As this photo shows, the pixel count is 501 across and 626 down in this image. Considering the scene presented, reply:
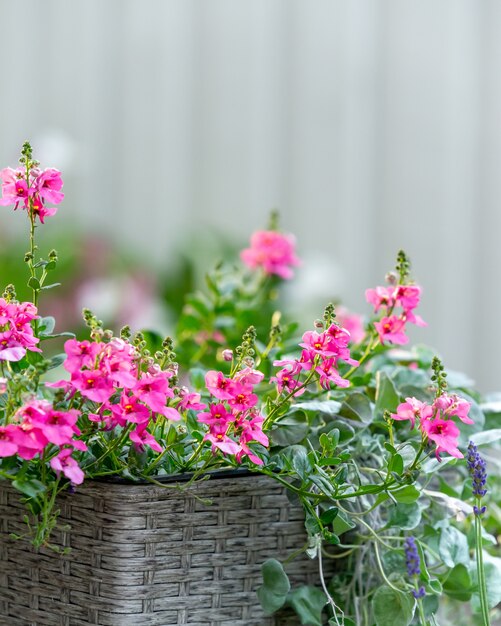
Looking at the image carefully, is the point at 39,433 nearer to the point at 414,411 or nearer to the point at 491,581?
the point at 414,411

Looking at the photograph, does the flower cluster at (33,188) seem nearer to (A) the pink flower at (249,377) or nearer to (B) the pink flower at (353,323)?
(A) the pink flower at (249,377)

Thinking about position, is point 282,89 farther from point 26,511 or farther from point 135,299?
point 26,511

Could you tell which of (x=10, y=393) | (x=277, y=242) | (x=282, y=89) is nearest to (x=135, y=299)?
(x=277, y=242)

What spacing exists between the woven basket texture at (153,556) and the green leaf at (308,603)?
0.02 meters

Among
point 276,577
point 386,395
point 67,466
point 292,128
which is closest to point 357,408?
point 386,395

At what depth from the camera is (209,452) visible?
1.85 ft

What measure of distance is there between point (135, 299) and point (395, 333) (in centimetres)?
127

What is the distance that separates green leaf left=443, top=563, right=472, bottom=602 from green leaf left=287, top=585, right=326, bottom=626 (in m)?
0.11

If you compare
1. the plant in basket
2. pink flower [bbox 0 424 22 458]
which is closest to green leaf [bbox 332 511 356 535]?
the plant in basket

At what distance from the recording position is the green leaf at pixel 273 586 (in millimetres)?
611

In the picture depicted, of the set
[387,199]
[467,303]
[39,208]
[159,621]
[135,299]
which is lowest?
[159,621]

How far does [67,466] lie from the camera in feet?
1.71

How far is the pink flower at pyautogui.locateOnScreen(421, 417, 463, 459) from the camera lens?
21.7 inches

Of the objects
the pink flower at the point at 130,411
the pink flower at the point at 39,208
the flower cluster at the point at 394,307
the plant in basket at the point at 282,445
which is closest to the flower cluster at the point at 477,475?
the plant in basket at the point at 282,445
